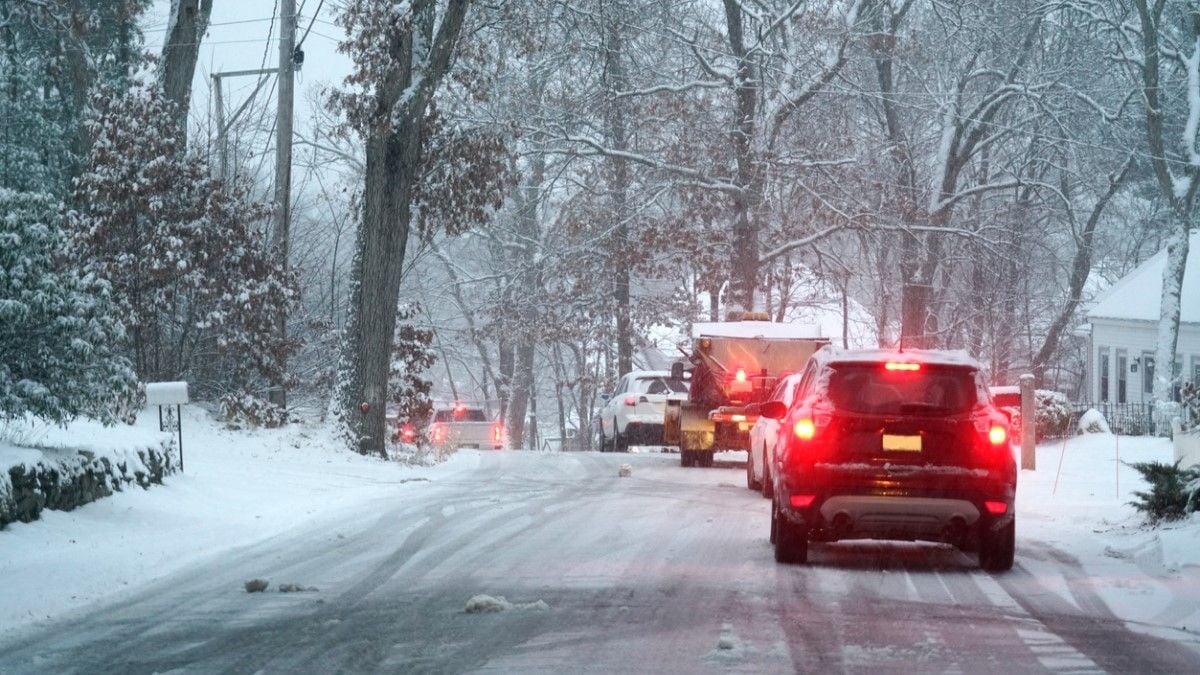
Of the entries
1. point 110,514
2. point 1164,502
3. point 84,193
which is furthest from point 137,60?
point 1164,502

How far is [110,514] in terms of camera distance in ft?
50.1

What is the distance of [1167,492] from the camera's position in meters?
15.5

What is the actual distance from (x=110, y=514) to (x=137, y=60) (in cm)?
2487

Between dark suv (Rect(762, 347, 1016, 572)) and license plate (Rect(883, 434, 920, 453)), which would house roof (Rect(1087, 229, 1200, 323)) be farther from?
license plate (Rect(883, 434, 920, 453))

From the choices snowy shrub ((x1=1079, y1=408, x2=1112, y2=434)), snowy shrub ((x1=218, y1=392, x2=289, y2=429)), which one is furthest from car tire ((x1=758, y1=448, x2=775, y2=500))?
snowy shrub ((x1=1079, y1=408, x2=1112, y2=434))

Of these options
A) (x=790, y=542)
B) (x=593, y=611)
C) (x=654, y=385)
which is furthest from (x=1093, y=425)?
(x=593, y=611)

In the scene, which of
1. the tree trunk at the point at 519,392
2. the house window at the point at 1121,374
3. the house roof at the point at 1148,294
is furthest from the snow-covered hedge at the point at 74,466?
the tree trunk at the point at 519,392

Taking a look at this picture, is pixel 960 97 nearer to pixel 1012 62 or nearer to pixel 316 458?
pixel 1012 62

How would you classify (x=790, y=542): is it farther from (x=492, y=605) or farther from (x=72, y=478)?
(x=72, y=478)

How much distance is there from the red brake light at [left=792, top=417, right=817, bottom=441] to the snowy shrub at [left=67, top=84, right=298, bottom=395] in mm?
14142

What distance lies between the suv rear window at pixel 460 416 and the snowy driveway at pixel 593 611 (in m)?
25.4

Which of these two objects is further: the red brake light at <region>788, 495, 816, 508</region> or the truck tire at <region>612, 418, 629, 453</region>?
the truck tire at <region>612, 418, 629, 453</region>

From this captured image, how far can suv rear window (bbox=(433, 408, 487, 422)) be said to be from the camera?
4216cm

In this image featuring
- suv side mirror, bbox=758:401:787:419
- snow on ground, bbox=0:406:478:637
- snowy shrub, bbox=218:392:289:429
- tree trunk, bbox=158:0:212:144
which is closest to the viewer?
snow on ground, bbox=0:406:478:637
